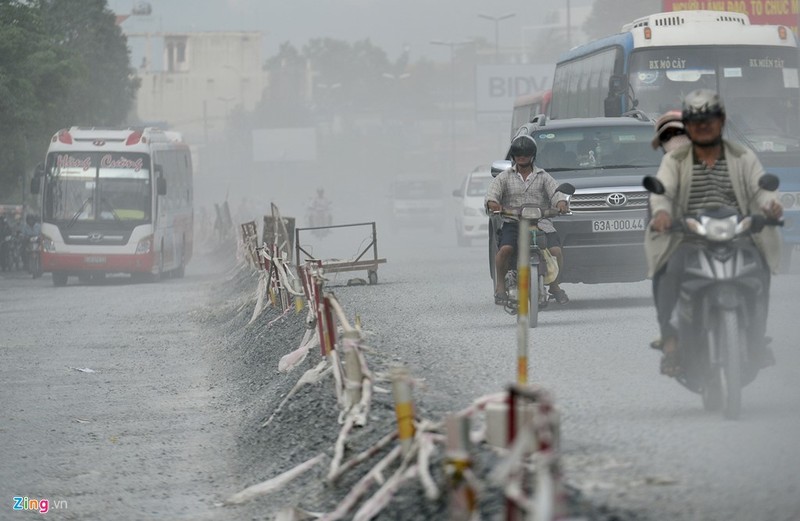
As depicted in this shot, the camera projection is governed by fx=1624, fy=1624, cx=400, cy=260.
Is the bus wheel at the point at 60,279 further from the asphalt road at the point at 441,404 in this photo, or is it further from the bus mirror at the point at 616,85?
the bus mirror at the point at 616,85

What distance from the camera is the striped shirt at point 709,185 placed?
8828mm

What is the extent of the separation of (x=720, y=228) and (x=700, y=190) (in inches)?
14.5

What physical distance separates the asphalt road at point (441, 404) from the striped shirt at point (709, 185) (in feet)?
3.84

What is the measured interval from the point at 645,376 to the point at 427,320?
6.09 meters

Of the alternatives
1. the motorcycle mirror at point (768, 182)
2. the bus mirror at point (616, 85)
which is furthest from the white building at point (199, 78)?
the motorcycle mirror at point (768, 182)

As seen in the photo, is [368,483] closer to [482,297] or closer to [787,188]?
[482,297]

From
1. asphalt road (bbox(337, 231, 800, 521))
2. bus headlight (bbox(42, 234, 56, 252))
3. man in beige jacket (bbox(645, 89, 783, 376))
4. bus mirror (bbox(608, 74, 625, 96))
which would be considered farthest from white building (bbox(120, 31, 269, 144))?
man in beige jacket (bbox(645, 89, 783, 376))

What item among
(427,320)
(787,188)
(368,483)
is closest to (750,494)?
(368,483)

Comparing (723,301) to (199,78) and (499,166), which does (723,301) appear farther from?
(199,78)

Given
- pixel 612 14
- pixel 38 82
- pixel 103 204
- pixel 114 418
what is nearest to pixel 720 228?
pixel 114 418

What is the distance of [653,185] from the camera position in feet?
28.5

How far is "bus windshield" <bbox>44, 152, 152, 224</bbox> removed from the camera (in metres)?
36.8

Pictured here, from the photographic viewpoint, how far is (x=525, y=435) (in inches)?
199

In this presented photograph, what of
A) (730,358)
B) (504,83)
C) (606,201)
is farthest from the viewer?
(504,83)
